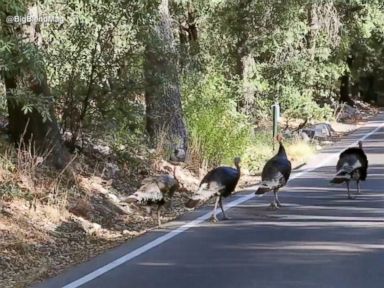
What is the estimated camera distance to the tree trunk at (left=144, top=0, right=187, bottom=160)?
14078 millimetres

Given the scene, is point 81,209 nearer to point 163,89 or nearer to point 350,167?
point 163,89

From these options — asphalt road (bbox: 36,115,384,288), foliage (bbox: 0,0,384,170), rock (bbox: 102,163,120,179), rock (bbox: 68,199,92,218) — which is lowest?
asphalt road (bbox: 36,115,384,288)

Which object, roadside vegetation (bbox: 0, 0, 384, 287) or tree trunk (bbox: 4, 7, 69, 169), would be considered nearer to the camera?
roadside vegetation (bbox: 0, 0, 384, 287)

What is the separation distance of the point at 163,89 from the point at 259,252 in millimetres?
6467

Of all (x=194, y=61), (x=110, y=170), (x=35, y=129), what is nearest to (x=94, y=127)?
(x=110, y=170)

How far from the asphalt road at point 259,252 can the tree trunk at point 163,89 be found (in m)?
2.86

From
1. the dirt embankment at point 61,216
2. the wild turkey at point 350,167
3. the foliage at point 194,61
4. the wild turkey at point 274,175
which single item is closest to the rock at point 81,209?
the dirt embankment at point 61,216

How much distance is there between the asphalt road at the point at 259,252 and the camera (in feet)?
25.0

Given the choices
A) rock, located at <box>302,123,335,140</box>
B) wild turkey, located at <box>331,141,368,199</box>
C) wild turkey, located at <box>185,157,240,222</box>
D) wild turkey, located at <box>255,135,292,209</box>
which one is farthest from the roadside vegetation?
rock, located at <box>302,123,335,140</box>

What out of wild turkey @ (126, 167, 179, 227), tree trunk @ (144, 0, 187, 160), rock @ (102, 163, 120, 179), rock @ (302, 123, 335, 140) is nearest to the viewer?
wild turkey @ (126, 167, 179, 227)

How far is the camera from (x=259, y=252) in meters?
9.02

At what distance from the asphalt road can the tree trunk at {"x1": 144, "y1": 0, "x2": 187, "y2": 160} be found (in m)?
2.86

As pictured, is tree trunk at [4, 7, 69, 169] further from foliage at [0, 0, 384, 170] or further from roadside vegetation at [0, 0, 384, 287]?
foliage at [0, 0, 384, 170]

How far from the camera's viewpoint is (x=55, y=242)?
9.62 meters
